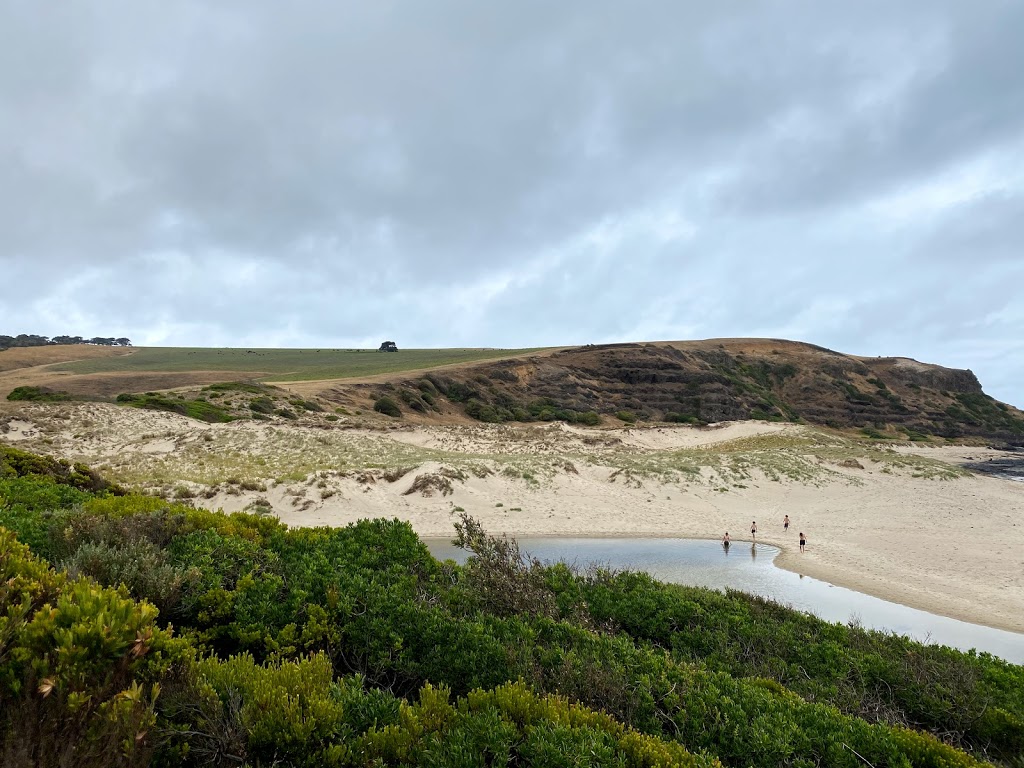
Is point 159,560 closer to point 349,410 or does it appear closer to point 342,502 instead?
point 342,502

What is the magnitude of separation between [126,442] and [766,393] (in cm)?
7514

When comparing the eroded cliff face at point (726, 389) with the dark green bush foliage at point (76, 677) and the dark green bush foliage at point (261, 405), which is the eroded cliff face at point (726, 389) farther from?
the dark green bush foliage at point (76, 677)

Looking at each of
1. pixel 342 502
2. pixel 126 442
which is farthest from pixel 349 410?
pixel 342 502

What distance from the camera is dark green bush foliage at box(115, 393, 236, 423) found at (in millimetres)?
35375

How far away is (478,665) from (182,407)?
1497 inches

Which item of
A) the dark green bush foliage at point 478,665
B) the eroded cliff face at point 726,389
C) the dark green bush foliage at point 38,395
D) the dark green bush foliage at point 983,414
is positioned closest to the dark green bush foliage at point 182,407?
the dark green bush foliage at point 38,395

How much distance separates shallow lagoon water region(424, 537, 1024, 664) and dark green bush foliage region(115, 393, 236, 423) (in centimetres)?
2426

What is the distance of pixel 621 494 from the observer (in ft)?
85.7

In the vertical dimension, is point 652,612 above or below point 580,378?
below

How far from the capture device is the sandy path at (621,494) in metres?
17.3

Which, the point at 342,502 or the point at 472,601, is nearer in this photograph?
the point at 472,601

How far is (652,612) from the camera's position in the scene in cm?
791

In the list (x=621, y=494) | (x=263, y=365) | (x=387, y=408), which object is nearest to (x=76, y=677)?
(x=621, y=494)

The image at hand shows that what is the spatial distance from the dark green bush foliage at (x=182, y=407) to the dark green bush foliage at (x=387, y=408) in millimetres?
14195
